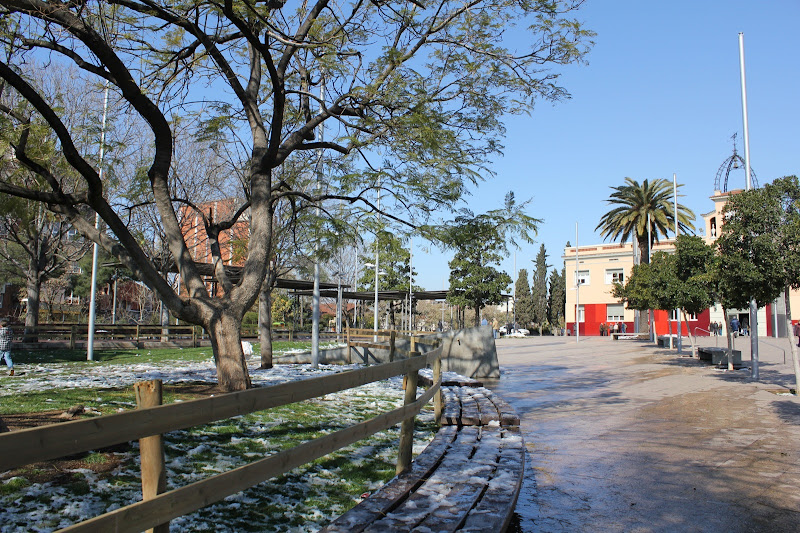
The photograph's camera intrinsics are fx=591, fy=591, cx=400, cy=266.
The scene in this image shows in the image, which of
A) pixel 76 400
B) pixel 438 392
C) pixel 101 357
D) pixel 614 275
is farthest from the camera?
pixel 614 275

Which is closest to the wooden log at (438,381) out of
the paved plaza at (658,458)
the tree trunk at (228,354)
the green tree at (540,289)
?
the paved plaza at (658,458)

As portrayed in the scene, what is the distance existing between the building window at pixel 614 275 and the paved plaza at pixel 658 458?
164 feet

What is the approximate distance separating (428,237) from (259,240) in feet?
10.9

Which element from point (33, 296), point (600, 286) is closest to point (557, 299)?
point (600, 286)

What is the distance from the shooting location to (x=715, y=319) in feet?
188

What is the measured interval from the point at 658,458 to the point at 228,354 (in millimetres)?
6177

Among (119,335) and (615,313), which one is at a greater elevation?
(615,313)

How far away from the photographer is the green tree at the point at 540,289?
2876 inches

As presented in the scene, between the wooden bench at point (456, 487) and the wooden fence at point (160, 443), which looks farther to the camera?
the wooden bench at point (456, 487)

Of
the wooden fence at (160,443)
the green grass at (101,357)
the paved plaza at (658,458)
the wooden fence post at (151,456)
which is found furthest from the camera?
the green grass at (101,357)

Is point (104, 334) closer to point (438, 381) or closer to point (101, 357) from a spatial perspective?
point (101, 357)

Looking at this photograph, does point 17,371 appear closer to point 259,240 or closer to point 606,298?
point 259,240

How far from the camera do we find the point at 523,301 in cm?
7412

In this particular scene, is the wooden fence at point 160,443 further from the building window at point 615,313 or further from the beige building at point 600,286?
the building window at point 615,313
